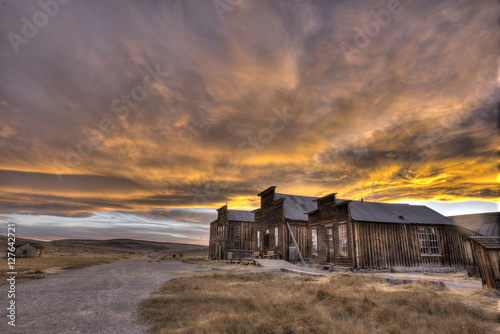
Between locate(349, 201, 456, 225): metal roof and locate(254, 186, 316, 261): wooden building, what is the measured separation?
7274mm

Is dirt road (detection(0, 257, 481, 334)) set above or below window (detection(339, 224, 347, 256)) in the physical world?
below

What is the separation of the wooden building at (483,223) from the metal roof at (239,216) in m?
27.8

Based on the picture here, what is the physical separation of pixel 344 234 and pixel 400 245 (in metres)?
4.85

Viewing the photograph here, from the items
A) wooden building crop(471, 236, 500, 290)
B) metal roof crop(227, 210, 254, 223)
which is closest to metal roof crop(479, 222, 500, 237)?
wooden building crop(471, 236, 500, 290)

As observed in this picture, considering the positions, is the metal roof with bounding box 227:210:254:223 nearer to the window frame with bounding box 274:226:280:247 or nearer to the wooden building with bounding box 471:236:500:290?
the window frame with bounding box 274:226:280:247

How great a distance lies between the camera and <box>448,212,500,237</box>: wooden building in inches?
951

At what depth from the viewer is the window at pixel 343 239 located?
2147 cm

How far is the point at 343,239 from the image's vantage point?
854 inches

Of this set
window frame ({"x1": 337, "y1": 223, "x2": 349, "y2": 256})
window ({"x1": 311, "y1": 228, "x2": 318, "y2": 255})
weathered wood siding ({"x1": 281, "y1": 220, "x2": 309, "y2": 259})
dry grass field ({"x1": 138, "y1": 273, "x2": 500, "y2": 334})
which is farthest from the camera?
weathered wood siding ({"x1": 281, "y1": 220, "x2": 309, "y2": 259})

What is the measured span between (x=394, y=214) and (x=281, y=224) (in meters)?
11.1

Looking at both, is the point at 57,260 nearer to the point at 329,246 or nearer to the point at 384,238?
the point at 329,246

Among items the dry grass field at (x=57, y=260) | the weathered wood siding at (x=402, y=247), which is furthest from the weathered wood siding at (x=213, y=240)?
the weathered wood siding at (x=402, y=247)

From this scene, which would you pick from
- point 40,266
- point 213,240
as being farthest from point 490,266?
point 213,240

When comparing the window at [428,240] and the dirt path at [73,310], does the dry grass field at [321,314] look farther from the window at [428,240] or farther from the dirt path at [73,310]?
the window at [428,240]
